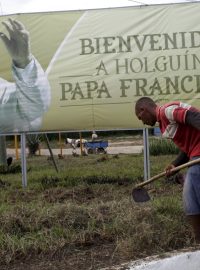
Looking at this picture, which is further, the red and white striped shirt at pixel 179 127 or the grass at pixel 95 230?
the grass at pixel 95 230

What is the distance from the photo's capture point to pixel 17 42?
877cm

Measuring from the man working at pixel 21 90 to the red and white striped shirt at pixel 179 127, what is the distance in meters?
4.38

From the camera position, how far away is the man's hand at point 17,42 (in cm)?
877

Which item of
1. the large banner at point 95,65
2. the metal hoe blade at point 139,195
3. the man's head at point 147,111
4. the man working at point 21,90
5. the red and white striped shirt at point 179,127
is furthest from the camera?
the man working at point 21,90

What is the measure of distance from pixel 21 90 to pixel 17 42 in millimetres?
799

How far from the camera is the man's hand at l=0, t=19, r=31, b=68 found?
8.77 m

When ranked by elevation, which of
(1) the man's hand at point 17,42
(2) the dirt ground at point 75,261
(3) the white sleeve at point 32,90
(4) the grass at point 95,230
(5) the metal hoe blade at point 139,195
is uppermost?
(1) the man's hand at point 17,42

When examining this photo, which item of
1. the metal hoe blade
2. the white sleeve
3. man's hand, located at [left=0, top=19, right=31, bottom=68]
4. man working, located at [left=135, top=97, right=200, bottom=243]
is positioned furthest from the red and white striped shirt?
man's hand, located at [left=0, top=19, right=31, bottom=68]

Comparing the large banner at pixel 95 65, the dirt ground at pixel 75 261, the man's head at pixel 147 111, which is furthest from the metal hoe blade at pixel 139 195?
the large banner at pixel 95 65

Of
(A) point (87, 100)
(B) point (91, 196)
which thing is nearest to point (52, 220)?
(B) point (91, 196)

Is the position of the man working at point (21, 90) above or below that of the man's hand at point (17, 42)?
below

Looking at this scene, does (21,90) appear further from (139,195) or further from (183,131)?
(183,131)

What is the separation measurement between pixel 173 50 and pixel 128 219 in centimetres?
405

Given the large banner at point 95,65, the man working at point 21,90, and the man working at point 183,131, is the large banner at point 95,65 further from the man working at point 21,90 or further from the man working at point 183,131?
the man working at point 183,131
